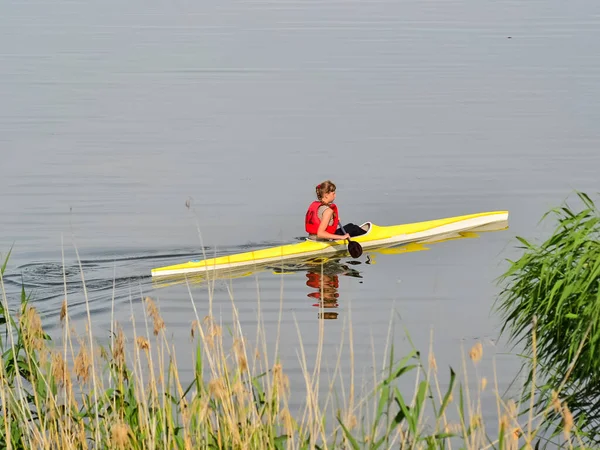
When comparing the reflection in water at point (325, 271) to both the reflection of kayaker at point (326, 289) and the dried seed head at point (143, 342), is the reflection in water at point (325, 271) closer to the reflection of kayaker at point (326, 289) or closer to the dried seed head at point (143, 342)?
the reflection of kayaker at point (326, 289)

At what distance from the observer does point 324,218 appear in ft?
41.3

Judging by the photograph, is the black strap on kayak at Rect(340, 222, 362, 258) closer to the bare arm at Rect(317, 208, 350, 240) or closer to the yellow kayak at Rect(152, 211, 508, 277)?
the yellow kayak at Rect(152, 211, 508, 277)

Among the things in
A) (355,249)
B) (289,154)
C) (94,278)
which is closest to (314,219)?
(355,249)

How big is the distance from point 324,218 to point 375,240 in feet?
2.84

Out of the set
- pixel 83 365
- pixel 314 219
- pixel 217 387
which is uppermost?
pixel 314 219

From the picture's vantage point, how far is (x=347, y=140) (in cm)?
1952

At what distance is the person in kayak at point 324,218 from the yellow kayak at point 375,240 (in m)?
0.12

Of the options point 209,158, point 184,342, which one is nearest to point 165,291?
point 184,342

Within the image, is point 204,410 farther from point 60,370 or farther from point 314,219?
point 314,219

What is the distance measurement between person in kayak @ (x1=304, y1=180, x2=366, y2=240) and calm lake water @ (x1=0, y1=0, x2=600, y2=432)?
1.81 feet

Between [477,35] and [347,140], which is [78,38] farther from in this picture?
[347,140]

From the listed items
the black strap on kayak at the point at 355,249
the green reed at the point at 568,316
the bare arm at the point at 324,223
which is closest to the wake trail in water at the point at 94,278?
the bare arm at the point at 324,223

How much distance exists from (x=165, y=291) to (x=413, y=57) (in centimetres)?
1800

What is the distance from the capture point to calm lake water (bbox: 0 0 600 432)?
429 inches
